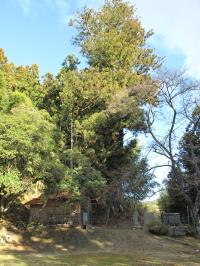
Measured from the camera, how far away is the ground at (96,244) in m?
17.7

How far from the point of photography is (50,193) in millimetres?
21797

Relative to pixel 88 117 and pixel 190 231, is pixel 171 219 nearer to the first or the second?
pixel 190 231

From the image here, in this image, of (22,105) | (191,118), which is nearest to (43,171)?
(22,105)

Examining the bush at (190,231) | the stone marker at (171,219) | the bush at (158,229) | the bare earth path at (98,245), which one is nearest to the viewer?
the bare earth path at (98,245)

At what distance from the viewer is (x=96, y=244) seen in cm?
2086

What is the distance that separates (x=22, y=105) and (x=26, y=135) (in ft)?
8.82

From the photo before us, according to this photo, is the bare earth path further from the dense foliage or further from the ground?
the dense foliage

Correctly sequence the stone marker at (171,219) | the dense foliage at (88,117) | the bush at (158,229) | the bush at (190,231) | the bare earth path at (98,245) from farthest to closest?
1. the stone marker at (171,219)
2. the bush at (158,229)
3. the bush at (190,231)
4. the dense foliage at (88,117)
5. the bare earth path at (98,245)

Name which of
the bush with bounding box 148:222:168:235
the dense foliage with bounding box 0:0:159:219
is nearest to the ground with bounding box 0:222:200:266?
the bush with bounding box 148:222:168:235

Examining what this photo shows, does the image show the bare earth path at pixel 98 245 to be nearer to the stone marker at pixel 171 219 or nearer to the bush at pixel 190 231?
the bush at pixel 190 231

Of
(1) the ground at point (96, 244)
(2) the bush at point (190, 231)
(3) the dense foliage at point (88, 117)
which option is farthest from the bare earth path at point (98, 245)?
(3) the dense foliage at point (88, 117)

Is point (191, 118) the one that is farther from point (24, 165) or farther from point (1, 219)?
point (1, 219)

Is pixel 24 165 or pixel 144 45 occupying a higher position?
pixel 144 45

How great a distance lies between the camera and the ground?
17.7m
